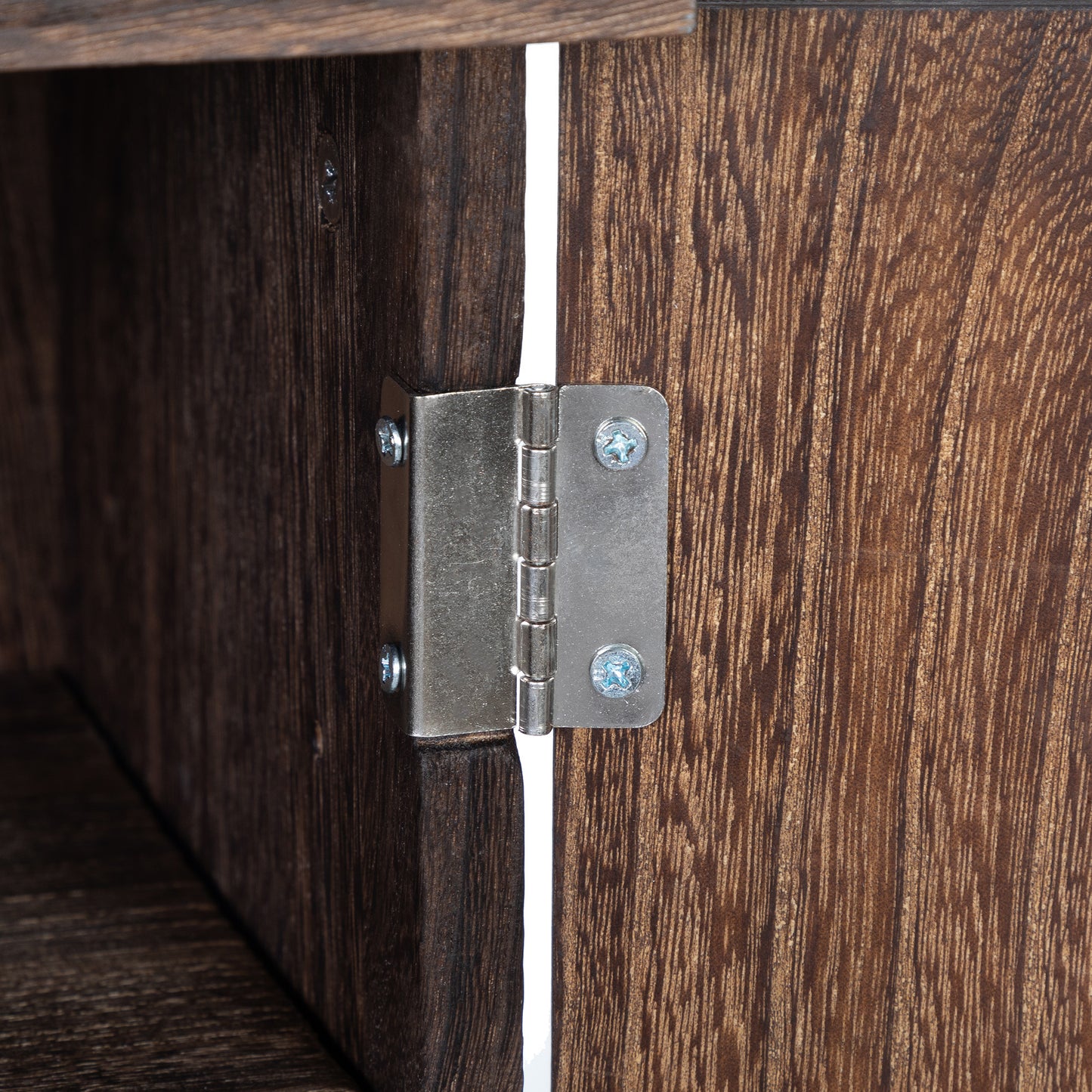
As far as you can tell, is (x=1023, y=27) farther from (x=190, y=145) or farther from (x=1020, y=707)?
(x=190, y=145)

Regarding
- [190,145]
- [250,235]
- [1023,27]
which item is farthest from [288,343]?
[1023,27]

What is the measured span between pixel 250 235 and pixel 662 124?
0.22 meters

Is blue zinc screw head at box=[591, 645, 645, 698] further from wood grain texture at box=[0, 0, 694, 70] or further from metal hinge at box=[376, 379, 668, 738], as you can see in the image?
wood grain texture at box=[0, 0, 694, 70]

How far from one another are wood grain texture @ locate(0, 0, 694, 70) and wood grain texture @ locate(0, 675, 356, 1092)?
36 centimetres

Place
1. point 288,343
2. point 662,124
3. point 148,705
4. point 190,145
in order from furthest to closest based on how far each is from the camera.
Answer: point 148,705, point 190,145, point 288,343, point 662,124

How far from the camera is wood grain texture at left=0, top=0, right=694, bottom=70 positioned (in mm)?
339

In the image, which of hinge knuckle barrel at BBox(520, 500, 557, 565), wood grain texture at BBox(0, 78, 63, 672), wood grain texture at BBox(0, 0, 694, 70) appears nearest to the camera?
wood grain texture at BBox(0, 0, 694, 70)

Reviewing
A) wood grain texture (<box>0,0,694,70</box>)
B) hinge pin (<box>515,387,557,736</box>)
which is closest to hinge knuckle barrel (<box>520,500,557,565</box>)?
hinge pin (<box>515,387,557,736</box>)

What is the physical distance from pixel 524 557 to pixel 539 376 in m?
0.06

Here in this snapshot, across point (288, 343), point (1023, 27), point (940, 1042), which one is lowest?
point (940, 1042)

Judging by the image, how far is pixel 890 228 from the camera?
17.5 inches

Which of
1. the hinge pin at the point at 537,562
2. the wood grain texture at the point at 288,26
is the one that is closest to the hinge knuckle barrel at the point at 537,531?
the hinge pin at the point at 537,562

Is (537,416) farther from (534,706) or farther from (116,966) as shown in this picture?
(116,966)

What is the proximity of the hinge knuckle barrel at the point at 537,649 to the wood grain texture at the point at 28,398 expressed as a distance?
0.64m
